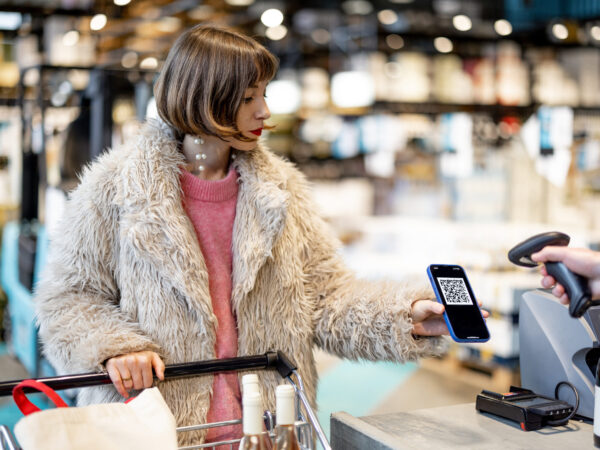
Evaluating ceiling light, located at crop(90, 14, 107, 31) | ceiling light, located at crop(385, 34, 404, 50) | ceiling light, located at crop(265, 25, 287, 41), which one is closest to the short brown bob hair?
ceiling light, located at crop(90, 14, 107, 31)

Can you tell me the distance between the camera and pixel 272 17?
18.0 feet

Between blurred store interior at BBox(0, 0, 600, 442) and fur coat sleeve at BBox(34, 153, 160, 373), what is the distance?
2203mm

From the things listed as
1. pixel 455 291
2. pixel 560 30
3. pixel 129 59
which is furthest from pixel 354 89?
pixel 455 291

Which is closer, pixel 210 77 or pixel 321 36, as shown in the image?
pixel 210 77

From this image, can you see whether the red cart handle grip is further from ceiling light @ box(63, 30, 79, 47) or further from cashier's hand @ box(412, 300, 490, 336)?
ceiling light @ box(63, 30, 79, 47)

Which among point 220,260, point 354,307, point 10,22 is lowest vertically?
point 354,307

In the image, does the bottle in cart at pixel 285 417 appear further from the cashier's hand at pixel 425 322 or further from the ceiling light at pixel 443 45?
the ceiling light at pixel 443 45

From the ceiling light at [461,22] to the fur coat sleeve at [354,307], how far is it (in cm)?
404

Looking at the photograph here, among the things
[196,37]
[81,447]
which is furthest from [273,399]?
[196,37]

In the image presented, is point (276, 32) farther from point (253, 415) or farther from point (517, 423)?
point (253, 415)

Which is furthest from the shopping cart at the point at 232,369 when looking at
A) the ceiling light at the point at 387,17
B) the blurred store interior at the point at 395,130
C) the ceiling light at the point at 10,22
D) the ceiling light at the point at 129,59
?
the ceiling light at the point at 387,17

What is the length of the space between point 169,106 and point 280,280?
0.46m

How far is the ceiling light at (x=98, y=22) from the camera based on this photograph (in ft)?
12.0

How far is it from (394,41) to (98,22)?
2526 mm
